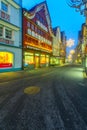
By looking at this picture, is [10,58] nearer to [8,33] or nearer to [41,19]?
[8,33]

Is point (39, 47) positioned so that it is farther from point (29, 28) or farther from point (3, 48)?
point (3, 48)

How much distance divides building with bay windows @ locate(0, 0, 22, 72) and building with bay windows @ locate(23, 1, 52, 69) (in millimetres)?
2124

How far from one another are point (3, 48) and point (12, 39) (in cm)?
315

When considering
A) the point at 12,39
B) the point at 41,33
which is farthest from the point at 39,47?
the point at 12,39

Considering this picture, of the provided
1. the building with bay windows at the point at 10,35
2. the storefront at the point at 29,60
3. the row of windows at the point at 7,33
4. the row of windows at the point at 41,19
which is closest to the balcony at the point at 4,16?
the building with bay windows at the point at 10,35

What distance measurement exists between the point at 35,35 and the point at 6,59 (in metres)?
13.2

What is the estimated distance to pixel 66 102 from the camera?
6559mm

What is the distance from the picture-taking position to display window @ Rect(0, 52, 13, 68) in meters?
20.7

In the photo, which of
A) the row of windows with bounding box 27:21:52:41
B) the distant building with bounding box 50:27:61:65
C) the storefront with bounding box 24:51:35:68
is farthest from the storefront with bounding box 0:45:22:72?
the distant building with bounding box 50:27:61:65

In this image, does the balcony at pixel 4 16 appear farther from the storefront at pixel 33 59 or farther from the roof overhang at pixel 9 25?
the storefront at pixel 33 59

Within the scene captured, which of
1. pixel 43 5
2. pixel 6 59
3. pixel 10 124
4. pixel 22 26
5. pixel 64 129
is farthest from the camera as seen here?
pixel 43 5

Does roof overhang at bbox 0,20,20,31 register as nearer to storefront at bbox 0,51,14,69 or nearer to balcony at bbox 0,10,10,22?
balcony at bbox 0,10,10,22

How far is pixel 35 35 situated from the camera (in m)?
33.1

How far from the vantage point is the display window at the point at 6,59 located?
20666 mm
